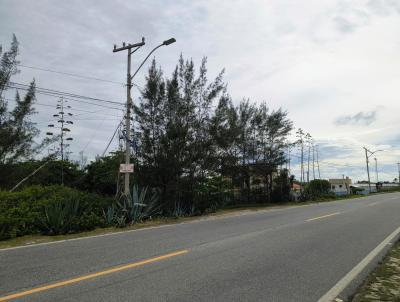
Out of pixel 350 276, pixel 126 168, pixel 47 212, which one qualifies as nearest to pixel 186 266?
pixel 350 276

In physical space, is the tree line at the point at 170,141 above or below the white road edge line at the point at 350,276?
above

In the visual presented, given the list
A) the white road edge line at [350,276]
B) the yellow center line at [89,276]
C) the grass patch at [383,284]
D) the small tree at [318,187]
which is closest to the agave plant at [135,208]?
the yellow center line at [89,276]

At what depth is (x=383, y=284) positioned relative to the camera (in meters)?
6.31

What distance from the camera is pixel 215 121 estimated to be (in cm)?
2303

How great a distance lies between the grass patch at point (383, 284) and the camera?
557 centimetres

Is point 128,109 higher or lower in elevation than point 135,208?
higher

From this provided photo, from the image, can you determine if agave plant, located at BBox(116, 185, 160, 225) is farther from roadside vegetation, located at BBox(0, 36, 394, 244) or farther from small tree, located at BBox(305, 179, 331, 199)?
small tree, located at BBox(305, 179, 331, 199)

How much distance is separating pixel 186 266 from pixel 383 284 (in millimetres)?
3439

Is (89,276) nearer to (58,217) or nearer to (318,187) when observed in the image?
(58,217)

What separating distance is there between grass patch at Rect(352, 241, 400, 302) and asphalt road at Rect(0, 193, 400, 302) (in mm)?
512

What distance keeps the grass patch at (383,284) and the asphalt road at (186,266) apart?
512mm

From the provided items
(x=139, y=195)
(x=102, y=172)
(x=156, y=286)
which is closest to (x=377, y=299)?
(x=156, y=286)

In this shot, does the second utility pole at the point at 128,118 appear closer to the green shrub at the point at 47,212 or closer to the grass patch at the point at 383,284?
the green shrub at the point at 47,212

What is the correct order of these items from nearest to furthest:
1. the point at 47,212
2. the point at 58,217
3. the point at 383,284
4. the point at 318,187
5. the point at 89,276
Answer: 1. the point at 383,284
2. the point at 89,276
3. the point at 58,217
4. the point at 47,212
5. the point at 318,187
